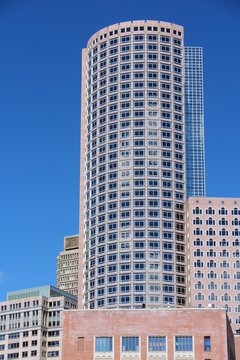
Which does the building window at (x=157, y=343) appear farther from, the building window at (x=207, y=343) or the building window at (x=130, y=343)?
the building window at (x=207, y=343)

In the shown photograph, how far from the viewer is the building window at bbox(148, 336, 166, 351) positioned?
468ft

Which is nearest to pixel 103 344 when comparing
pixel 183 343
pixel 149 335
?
pixel 149 335

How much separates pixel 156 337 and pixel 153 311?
423cm

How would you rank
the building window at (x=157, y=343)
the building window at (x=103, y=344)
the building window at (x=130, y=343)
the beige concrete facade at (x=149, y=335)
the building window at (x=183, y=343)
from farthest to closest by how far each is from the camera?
the building window at (x=103, y=344)
the building window at (x=130, y=343)
the building window at (x=157, y=343)
the building window at (x=183, y=343)
the beige concrete facade at (x=149, y=335)

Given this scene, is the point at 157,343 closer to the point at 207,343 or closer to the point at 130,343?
the point at 130,343

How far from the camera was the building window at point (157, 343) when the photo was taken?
14250 cm

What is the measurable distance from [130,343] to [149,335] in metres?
3.35

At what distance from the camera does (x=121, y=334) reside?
143375mm

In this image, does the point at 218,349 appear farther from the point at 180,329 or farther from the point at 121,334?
the point at 121,334

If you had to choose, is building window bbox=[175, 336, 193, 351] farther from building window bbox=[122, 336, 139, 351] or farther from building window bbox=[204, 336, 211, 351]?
building window bbox=[122, 336, 139, 351]

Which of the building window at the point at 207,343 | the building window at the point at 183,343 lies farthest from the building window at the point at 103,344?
the building window at the point at 207,343

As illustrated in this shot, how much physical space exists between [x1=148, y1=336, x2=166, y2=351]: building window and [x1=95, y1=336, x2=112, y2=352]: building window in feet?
21.4

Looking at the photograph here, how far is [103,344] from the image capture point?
470 feet

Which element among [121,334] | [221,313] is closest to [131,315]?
[121,334]
